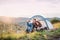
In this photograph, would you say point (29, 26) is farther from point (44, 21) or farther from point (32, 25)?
point (44, 21)

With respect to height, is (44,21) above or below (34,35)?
above

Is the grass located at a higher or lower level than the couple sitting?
lower

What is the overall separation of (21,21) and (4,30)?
0.64 feet

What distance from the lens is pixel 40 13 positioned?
159 centimetres

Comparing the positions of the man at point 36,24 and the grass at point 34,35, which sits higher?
the man at point 36,24

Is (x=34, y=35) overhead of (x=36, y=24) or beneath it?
beneath

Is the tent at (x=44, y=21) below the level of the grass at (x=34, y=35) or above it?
above

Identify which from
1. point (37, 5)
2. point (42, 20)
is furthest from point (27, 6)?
point (42, 20)

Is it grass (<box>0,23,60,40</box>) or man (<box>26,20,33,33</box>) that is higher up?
man (<box>26,20,33,33</box>)

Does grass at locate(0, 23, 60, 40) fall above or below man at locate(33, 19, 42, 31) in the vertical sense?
below

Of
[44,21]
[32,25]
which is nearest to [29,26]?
[32,25]

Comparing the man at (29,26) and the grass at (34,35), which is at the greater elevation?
the man at (29,26)

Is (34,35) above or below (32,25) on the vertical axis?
below

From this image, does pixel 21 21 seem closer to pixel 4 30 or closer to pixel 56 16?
pixel 4 30
